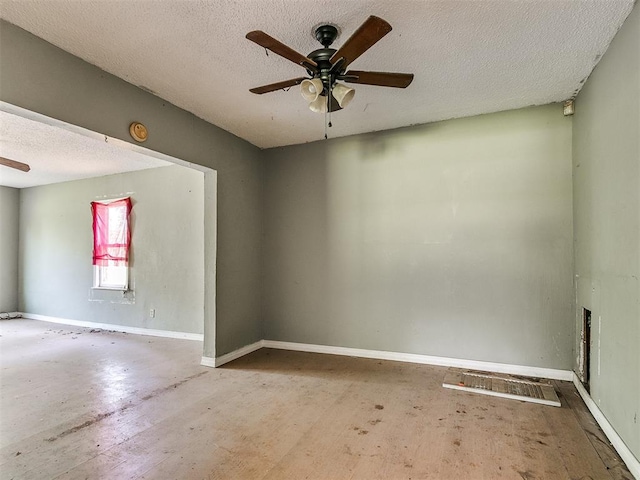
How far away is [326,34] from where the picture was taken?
2.14m

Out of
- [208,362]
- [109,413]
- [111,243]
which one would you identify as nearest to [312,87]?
A: [109,413]

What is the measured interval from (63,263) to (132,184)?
A: 2.31 meters

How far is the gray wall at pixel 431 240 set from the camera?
327cm

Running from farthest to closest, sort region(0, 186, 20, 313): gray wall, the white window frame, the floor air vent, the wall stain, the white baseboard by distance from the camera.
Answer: region(0, 186, 20, 313): gray wall < the white window frame < the white baseboard < the floor air vent < the wall stain

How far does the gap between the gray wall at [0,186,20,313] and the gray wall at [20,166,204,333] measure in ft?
0.50

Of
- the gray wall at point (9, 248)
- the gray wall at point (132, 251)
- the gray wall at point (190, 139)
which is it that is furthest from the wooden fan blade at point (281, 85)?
the gray wall at point (9, 248)

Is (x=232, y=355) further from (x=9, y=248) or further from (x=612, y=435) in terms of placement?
(x=9, y=248)

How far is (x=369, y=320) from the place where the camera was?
3.96 m

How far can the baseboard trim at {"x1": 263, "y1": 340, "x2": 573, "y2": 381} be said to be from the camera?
322 cm

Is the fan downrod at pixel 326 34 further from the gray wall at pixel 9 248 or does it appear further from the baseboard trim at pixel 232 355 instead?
the gray wall at pixel 9 248

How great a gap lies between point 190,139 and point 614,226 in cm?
355

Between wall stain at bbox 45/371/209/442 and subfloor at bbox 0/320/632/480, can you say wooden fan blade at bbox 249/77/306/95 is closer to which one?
subfloor at bbox 0/320/632/480

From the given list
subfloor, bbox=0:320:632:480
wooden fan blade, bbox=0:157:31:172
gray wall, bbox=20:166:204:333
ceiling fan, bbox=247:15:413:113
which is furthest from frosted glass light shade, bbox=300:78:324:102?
wooden fan blade, bbox=0:157:31:172

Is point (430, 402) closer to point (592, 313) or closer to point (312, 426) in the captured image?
point (312, 426)
